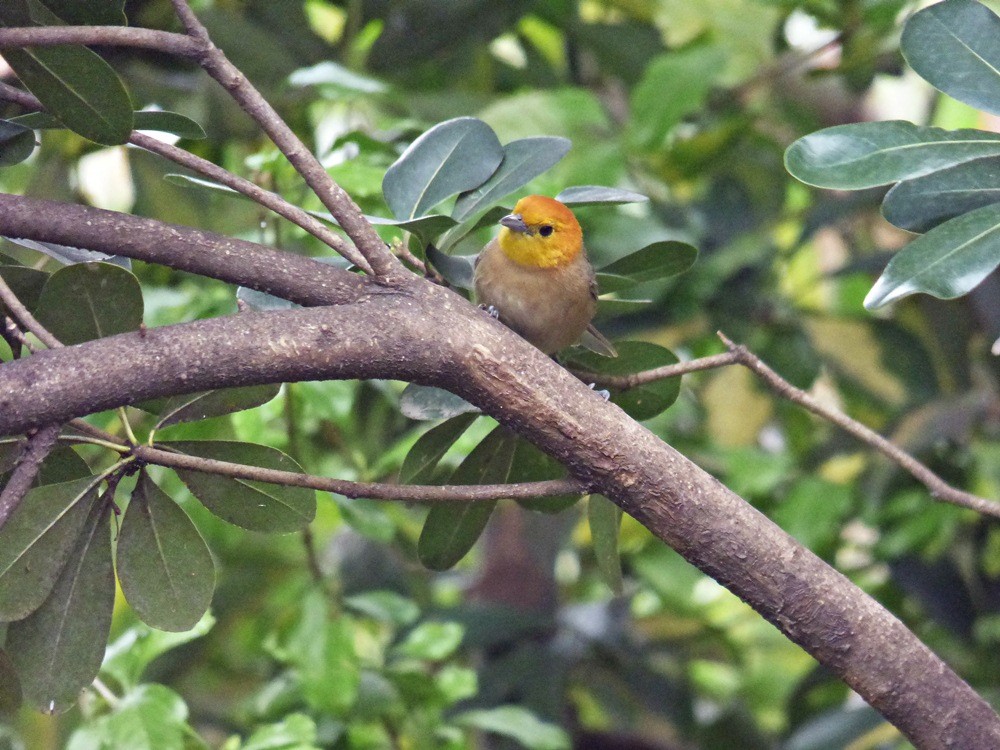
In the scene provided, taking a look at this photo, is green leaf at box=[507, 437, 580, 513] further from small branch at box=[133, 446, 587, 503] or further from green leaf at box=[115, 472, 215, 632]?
green leaf at box=[115, 472, 215, 632]

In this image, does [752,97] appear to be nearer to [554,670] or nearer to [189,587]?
[554,670]

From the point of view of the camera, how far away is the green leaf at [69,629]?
1.25 metres

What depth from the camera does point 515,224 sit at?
6.21 ft

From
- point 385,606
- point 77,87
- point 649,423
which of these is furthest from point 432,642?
point 77,87

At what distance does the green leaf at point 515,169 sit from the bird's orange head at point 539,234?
37 centimetres

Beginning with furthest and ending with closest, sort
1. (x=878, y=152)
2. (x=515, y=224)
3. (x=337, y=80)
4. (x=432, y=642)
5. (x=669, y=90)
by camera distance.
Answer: (x=669, y=90), (x=432, y=642), (x=337, y=80), (x=515, y=224), (x=878, y=152)

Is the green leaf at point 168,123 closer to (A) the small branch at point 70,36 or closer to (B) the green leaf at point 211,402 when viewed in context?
(A) the small branch at point 70,36

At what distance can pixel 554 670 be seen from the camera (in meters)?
3.00

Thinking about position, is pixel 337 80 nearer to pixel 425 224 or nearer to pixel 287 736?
pixel 425 224

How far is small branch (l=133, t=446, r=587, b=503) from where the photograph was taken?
3.90ft

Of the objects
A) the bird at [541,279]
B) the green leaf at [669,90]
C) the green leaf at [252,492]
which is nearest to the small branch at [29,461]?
the green leaf at [252,492]

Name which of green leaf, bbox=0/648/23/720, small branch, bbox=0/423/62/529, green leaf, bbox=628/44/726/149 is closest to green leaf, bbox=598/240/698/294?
small branch, bbox=0/423/62/529

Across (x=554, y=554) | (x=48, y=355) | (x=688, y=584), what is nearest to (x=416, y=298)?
(x=48, y=355)

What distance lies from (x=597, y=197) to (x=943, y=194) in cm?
44
